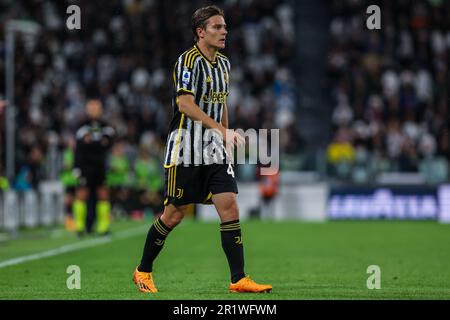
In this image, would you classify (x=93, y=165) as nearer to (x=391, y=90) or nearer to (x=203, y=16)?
(x=203, y=16)

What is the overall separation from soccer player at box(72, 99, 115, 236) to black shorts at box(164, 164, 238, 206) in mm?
9389

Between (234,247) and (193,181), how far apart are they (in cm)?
63

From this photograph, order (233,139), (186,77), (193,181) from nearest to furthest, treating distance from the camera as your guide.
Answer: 1. (233,139)
2. (186,77)
3. (193,181)

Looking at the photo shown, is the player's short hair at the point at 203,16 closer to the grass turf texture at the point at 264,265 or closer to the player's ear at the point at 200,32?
the player's ear at the point at 200,32

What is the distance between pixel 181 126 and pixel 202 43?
2.27 feet

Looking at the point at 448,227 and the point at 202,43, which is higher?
the point at 202,43

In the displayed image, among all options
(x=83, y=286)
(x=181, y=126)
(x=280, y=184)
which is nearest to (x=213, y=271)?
(x=83, y=286)

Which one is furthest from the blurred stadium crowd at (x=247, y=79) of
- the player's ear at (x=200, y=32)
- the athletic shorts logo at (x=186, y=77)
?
the athletic shorts logo at (x=186, y=77)

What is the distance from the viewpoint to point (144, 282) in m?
9.05

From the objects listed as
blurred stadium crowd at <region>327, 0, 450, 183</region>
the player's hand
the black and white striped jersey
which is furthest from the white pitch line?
blurred stadium crowd at <region>327, 0, 450, 183</region>

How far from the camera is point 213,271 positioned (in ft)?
38.0

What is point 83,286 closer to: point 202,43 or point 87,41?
point 202,43

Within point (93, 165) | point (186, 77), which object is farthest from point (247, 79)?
point (186, 77)
